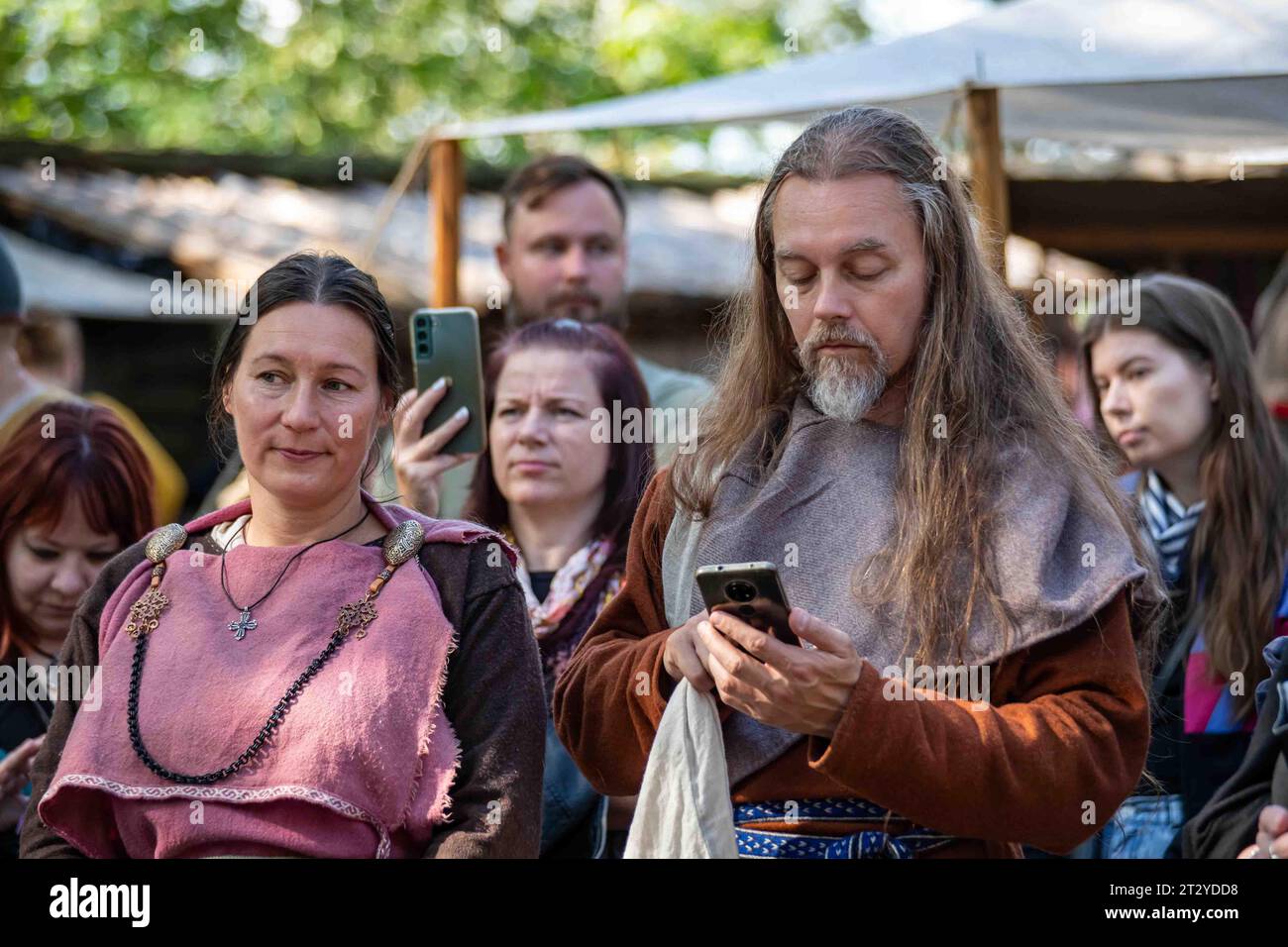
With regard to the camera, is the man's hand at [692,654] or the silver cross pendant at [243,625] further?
the silver cross pendant at [243,625]

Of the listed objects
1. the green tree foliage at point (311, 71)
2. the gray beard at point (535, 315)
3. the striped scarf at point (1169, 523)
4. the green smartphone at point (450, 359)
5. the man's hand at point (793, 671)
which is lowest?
the man's hand at point (793, 671)

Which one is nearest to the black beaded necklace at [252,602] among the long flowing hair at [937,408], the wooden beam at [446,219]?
the long flowing hair at [937,408]

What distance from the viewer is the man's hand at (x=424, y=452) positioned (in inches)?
131

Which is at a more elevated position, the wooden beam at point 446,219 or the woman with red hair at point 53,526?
the wooden beam at point 446,219

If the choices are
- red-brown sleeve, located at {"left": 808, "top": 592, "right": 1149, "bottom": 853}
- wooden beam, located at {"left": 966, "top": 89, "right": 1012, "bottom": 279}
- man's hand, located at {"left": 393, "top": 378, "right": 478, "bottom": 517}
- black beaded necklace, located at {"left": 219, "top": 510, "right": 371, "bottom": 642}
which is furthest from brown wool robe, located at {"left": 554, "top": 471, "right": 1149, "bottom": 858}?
wooden beam, located at {"left": 966, "top": 89, "right": 1012, "bottom": 279}

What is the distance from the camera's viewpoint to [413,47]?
15.0 meters

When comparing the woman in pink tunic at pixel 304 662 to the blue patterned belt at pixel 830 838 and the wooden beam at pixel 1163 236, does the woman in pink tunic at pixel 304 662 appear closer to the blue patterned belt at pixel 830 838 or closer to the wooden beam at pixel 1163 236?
the blue patterned belt at pixel 830 838

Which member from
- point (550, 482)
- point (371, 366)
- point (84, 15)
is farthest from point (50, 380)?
point (84, 15)

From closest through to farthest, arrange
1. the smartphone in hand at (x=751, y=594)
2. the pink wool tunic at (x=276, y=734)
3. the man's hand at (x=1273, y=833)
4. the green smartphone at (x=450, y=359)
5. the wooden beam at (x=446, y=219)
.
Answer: the smartphone in hand at (x=751, y=594)
the pink wool tunic at (x=276, y=734)
the man's hand at (x=1273, y=833)
the green smartphone at (x=450, y=359)
the wooden beam at (x=446, y=219)

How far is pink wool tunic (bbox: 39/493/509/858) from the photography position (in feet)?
7.43

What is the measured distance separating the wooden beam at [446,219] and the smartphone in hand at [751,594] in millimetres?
3186

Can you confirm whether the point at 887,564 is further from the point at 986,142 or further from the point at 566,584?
the point at 986,142

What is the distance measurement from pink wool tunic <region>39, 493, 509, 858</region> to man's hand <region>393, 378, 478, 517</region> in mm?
884

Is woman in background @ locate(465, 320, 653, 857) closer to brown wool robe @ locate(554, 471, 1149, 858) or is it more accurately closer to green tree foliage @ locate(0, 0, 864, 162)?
brown wool robe @ locate(554, 471, 1149, 858)
